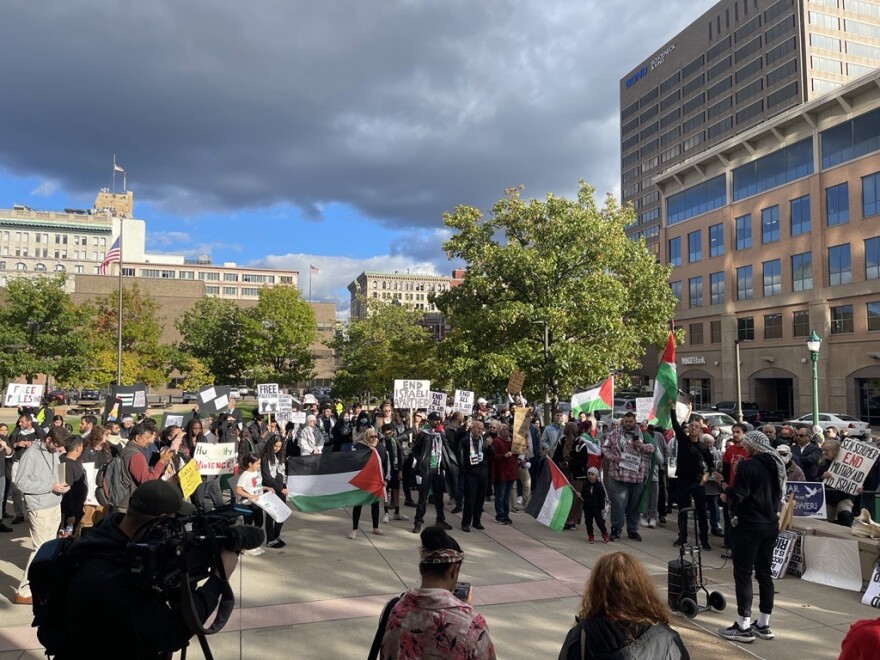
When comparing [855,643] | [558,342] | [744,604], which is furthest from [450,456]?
[558,342]

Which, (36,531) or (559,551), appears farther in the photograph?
(559,551)

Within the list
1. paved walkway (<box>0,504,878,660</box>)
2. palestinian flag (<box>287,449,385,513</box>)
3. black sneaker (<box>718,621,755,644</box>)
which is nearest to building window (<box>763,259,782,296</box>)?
paved walkway (<box>0,504,878,660</box>)

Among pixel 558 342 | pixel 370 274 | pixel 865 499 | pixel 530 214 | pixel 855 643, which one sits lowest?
pixel 865 499

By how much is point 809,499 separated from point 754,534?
4.42 metres

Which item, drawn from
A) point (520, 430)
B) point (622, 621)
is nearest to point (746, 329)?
point (520, 430)

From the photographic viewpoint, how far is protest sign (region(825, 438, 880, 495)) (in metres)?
9.53

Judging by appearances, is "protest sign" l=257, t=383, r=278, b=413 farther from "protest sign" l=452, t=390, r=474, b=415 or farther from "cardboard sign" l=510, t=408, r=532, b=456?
"cardboard sign" l=510, t=408, r=532, b=456

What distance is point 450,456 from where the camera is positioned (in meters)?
11.5

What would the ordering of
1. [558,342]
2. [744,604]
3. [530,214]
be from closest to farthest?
[744,604]
[558,342]
[530,214]

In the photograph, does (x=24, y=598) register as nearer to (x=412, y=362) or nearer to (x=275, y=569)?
(x=275, y=569)

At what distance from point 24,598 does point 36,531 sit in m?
0.74

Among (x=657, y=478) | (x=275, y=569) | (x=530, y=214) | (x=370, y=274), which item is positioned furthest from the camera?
(x=370, y=274)

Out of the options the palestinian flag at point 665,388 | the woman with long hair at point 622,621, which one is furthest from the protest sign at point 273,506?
the woman with long hair at point 622,621

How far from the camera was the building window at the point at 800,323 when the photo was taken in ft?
150
